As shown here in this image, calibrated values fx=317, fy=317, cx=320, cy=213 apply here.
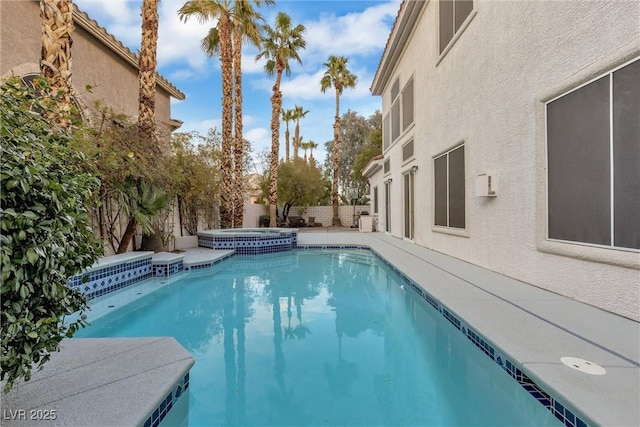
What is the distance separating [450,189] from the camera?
309 inches

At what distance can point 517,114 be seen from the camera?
514 centimetres

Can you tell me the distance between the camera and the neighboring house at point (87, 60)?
278 inches

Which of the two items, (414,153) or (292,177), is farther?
(292,177)

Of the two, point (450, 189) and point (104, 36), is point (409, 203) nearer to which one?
point (450, 189)

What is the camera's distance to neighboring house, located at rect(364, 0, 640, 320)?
136 inches

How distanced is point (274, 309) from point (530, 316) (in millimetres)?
3634

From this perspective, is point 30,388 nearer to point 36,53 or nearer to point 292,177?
point 36,53

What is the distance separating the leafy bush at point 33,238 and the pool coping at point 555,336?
309 cm

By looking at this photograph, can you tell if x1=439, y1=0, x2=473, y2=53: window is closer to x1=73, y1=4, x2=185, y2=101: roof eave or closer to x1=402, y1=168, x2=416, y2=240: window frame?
x1=402, y1=168, x2=416, y2=240: window frame

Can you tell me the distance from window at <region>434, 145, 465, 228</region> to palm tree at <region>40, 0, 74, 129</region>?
308 inches

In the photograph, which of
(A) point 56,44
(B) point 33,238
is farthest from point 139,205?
(B) point 33,238

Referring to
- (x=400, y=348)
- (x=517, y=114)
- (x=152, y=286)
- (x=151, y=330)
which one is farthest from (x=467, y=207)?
(x=152, y=286)

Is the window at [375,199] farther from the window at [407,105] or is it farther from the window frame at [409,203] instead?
the window at [407,105]

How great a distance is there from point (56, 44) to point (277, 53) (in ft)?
43.6
